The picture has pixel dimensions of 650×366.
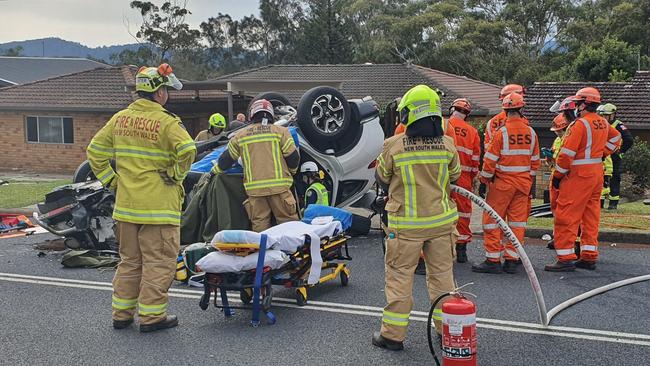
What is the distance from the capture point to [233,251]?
20.6ft

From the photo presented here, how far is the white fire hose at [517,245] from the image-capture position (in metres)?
5.75

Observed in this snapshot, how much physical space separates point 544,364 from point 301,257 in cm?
241

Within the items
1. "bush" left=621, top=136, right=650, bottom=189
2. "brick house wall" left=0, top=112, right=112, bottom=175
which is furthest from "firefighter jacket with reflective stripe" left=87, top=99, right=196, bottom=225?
"brick house wall" left=0, top=112, right=112, bottom=175

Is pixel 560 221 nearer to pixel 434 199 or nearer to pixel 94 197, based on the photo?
pixel 434 199

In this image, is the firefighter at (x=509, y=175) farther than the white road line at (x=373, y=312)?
Yes

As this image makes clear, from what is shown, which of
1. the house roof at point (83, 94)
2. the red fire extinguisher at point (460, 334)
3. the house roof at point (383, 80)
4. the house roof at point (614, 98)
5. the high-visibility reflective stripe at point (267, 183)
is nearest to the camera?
the red fire extinguisher at point (460, 334)

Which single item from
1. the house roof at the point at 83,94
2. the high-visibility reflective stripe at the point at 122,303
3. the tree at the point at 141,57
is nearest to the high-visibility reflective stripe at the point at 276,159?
the high-visibility reflective stripe at the point at 122,303

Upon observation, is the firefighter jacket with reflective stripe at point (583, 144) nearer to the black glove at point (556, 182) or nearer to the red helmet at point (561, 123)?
the black glove at point (556, 182)

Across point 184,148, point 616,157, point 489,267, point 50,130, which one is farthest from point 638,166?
point 50,130

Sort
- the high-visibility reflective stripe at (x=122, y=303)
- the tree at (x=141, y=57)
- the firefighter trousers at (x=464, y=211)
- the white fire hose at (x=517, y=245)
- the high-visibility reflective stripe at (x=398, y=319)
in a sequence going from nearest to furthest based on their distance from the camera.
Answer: the high-visibility reflective stripe at (x=398, y=319)
the white fire hose at (x=517, y=245)
the high-visibility reflective stripe at (x=122, y=303)
the firefighter trousers at (x=464, y=211)
the tree at (x=141, y=57)

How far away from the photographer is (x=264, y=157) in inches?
307

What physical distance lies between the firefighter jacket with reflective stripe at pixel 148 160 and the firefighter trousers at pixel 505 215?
3.46m

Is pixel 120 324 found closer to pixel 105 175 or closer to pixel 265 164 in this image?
pixel 105 175

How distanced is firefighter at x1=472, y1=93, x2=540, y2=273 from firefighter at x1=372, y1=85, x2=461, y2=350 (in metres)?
2.48
